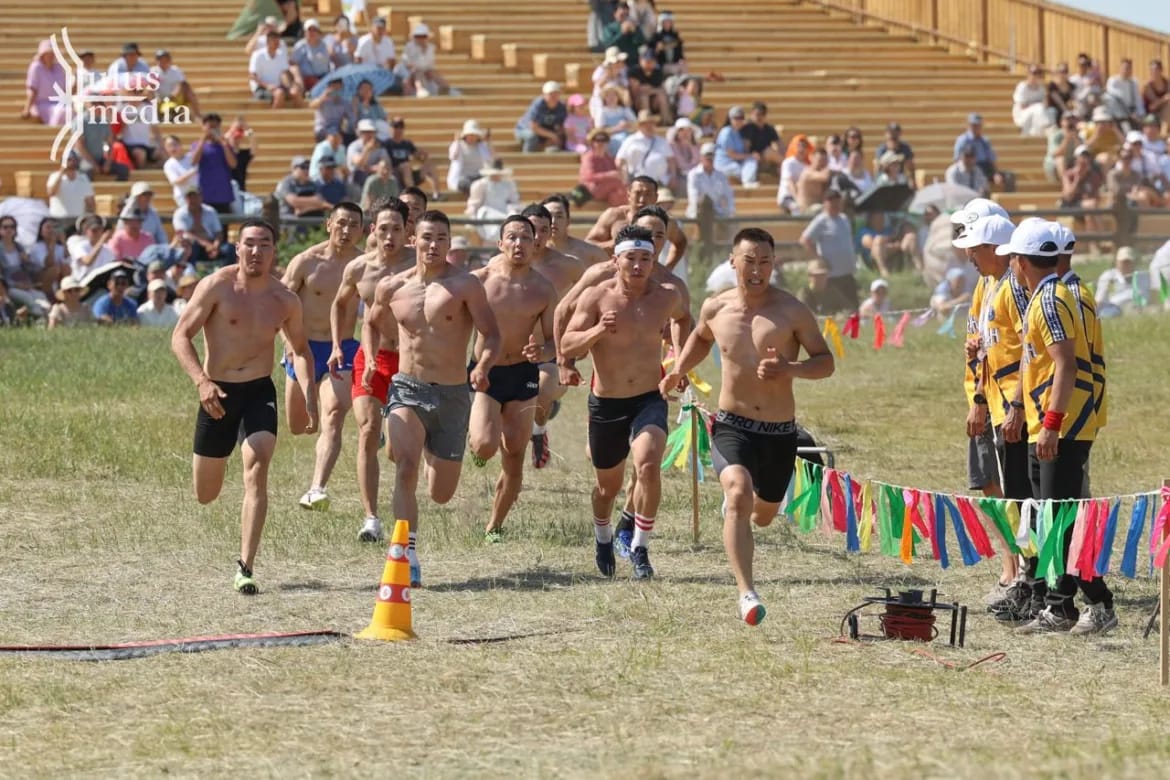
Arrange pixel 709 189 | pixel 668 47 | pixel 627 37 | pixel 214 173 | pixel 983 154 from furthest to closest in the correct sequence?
1. pixel 668 47
2. pixel 627 37
3. pixel 983 154
4. pixel 709 189
5. pixel 214 173

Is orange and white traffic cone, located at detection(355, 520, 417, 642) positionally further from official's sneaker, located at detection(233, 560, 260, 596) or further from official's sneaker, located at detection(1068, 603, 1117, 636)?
official's sneaker, located at detection(1068, 603, 1117, 636)

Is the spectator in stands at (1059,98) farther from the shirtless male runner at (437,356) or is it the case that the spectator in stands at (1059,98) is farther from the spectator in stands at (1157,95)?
the shirtless male runner at (437,356)

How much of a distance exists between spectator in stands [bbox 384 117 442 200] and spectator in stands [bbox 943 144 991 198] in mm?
7168

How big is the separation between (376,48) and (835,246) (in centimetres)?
832

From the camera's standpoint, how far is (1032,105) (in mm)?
34938

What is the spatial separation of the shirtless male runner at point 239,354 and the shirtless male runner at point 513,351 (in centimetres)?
127

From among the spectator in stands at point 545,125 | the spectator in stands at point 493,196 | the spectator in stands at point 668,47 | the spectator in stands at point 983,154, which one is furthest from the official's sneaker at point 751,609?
the spectator in stands at point 668,47

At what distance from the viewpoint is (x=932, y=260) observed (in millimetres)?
26172

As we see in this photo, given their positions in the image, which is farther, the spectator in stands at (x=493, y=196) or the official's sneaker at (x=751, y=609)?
the spectator in stands at (x=493, y=196)

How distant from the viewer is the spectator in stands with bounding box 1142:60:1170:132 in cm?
3491

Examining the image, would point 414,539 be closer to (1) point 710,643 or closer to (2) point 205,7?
(1) point 710,643

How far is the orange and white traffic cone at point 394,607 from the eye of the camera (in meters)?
10.0

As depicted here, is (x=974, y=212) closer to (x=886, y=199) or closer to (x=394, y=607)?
(x=394, y=607)

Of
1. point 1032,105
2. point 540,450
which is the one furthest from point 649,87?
point 540,450
